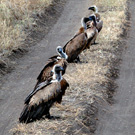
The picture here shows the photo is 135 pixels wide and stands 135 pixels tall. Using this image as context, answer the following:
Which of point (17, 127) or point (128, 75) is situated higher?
point (17, 127)

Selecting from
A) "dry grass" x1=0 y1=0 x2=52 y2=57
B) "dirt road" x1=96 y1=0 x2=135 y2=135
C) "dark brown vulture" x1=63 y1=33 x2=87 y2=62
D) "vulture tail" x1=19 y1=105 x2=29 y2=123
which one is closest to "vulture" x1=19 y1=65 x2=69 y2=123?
"vulture tail" x1=19 y1=105 x2=29 y2=123

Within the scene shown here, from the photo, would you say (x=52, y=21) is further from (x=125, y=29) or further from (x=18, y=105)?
(x=18, y=105)

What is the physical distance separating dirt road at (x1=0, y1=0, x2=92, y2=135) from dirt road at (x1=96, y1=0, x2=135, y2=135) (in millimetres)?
1788

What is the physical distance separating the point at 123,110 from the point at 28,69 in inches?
141

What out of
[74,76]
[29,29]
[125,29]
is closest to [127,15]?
[125,29]

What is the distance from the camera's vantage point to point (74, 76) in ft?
30.6

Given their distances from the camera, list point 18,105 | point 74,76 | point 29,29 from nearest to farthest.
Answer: point 18,105 → point 74,76 → point 29,29

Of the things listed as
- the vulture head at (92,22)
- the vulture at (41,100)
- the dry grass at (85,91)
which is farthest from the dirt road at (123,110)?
the vulture head at (92,22)

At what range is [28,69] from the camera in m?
10.6

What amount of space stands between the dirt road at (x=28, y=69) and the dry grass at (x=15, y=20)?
1.93ft

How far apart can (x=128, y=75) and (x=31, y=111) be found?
4.34 meters

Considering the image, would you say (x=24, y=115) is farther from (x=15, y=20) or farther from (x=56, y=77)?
(x=15, y=20)

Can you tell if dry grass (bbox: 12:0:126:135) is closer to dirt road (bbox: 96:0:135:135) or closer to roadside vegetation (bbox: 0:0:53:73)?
dirt road (bbox: 96:0:135:135)

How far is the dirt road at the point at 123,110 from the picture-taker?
23.4ft
